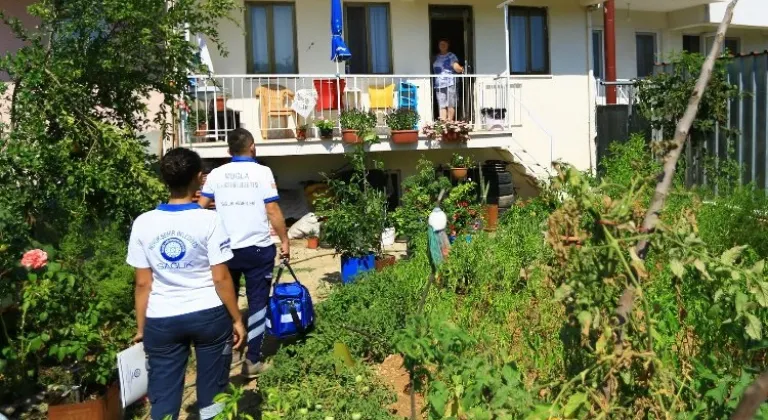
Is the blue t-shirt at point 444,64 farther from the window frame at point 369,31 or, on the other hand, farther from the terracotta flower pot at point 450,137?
the terracotta flower pot at point 450,137

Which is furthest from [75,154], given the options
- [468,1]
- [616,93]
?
[616,93]

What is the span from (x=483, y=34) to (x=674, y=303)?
9890mm

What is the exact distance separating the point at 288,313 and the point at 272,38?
757cm

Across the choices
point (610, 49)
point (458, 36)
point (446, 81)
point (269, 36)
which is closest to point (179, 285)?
point (269, 36)

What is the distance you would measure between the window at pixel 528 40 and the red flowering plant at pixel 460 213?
5932mm

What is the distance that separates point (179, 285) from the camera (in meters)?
3.43

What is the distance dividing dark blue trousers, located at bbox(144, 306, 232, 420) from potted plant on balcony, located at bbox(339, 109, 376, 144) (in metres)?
7.28

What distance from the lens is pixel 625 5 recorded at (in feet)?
46.1

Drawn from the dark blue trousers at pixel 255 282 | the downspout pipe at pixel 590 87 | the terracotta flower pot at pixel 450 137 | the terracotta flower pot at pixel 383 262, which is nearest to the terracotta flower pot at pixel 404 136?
the terracotta flower pot at pixel 450 137

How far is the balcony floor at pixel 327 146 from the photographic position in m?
10.3

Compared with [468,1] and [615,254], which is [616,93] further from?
[615,254]

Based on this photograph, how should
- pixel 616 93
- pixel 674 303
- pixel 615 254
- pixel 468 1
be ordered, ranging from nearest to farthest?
pixel 615 254 → pixel 674 303 → pixel 468 1 → pixel 616 93

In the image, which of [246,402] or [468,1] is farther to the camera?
[468,1]

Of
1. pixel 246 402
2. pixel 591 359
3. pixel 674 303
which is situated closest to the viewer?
pixel 591 359
